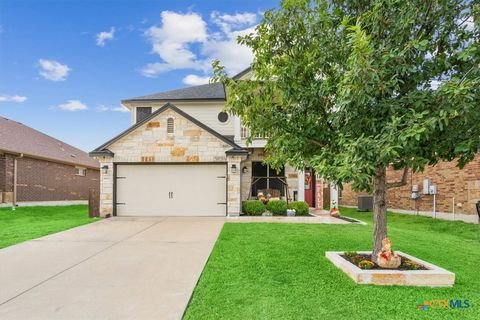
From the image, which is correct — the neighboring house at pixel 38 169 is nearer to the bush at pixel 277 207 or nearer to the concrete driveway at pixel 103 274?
the concrete driveway at pixel 103 274

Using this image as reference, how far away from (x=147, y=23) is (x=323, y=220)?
1328 cm

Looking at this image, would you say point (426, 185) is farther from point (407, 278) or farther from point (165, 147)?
point (165, 147)

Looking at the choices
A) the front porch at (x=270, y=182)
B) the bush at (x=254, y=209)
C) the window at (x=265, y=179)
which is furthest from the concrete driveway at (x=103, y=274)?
the window at (x=265, y=179)

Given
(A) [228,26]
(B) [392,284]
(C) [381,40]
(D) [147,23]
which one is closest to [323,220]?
(B) [392,284]

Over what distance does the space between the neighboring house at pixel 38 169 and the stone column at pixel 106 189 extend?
691 centimetres

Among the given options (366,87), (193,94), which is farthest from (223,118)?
(366,87)

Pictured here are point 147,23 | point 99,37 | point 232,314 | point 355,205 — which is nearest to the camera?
point 232,314

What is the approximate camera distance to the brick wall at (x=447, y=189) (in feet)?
36.3

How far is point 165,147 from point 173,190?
1878 millimetres

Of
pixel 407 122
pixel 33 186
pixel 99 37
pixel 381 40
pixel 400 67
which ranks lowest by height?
pixel 33 186

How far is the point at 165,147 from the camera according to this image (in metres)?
12.5


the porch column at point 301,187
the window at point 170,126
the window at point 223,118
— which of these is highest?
the window at point 223,118

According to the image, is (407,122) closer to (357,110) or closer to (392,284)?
(357,110)

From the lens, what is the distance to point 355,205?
18656 mm
